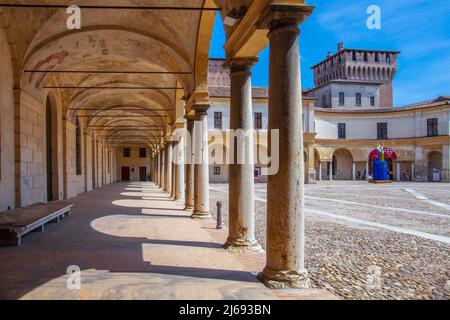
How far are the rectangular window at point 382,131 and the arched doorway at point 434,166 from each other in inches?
208

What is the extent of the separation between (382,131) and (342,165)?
6.10 metres

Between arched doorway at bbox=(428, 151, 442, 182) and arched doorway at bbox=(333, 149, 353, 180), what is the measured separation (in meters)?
8.60

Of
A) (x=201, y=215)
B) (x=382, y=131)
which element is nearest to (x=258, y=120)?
(x=382, y=131)

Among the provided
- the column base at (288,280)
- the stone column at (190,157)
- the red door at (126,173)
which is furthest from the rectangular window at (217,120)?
the column base at (288,280)

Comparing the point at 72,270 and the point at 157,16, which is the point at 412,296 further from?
the point at 157,16

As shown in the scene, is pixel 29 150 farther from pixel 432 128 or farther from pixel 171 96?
pixel 432 128

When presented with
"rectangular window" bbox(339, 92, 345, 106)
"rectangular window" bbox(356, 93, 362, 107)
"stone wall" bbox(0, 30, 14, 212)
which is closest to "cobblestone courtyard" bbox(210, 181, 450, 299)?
"stone wall" bbox(0, 30, 14, 212)

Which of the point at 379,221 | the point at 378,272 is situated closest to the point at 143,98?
the point at 379,221

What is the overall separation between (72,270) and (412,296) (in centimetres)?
452

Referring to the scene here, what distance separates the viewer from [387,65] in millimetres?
59500

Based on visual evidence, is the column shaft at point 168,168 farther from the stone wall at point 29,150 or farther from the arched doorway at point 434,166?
the arched doorway at point 434,166

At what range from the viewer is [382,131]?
48.0 m

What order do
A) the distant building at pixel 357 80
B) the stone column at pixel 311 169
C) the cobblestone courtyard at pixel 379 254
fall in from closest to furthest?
the cobblestone courtyard at pixel 379 254, the stone column at pixel 311 169, the distant building at pixel 357 80

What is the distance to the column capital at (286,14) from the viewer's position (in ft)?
15.9
